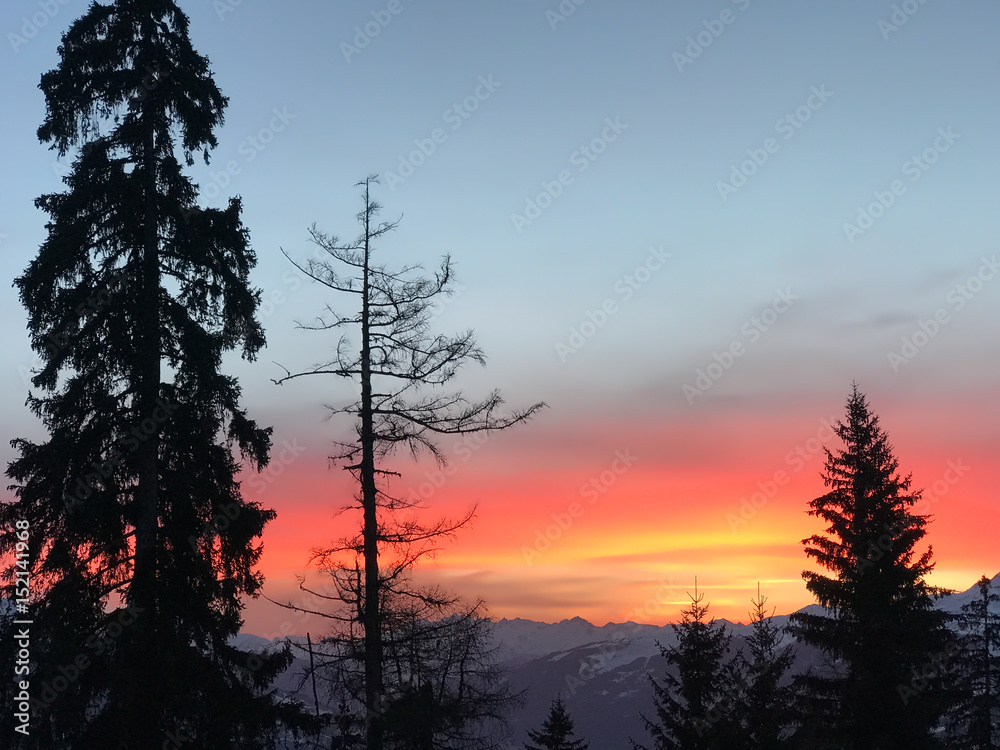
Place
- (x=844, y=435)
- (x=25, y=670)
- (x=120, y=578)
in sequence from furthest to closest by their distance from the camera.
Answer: (x=844, y=435)
(x=120, y=578)
(x=25, y=670)

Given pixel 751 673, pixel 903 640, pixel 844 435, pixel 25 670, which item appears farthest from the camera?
pixel 844 435

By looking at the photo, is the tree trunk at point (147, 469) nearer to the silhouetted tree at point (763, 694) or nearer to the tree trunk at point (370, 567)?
the tree trunk at point (370, 567)

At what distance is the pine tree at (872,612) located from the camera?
22547mm

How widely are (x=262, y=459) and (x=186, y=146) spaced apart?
743cm

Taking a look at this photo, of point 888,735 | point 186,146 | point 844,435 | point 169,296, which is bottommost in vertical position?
point 888,735

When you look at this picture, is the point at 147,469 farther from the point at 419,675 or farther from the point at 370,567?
the point at 419,675

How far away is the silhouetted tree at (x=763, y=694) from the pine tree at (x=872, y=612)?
236 centimetres

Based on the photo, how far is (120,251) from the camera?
1823 cm

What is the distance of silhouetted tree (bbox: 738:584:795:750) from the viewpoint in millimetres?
20516

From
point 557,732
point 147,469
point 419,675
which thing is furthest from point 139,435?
point 557,732

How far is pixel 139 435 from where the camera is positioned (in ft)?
57.1

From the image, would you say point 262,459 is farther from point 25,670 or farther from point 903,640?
point 903,640

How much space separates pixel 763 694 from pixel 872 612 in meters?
5.23

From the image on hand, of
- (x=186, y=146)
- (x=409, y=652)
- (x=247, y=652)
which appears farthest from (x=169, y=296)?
(x=409, y=652)
